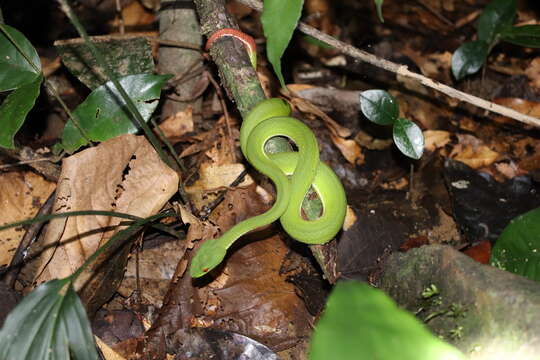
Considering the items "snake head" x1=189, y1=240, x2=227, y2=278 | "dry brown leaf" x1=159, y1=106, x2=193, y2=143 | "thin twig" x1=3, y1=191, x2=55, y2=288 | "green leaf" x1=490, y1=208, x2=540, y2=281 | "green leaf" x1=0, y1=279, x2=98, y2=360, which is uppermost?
"green leaf" x1=0, y1=279, x2=98, y2=360

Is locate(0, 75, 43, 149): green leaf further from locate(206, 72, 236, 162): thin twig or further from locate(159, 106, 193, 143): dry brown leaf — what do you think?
locate(206, 72, 236, 162): thin twig

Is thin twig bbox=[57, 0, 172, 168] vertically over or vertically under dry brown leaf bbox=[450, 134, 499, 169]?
over

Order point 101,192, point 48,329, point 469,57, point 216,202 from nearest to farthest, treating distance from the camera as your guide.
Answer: point 48,329 < point 101,192 < point 216,202 < point 469,57

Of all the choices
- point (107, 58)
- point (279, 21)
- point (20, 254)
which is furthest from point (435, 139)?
point (20, 254)

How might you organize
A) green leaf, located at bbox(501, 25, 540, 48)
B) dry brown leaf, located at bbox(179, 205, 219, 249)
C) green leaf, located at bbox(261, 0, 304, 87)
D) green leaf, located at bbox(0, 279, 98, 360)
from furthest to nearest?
green leaf, located at bbox(501, 25, 540, 48), dry brown leaf, located at bbox(179, 205, 219, 249), green leaf, located at bbox(0, 279, 98, 360), green leaf, located at bbox(261, 0, 304, 87)

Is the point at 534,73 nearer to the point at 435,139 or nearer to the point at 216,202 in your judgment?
the point at 435,139

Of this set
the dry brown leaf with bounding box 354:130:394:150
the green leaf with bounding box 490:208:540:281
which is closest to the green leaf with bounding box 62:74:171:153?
the dry brown leaf with bounding box 354:130:394:150
